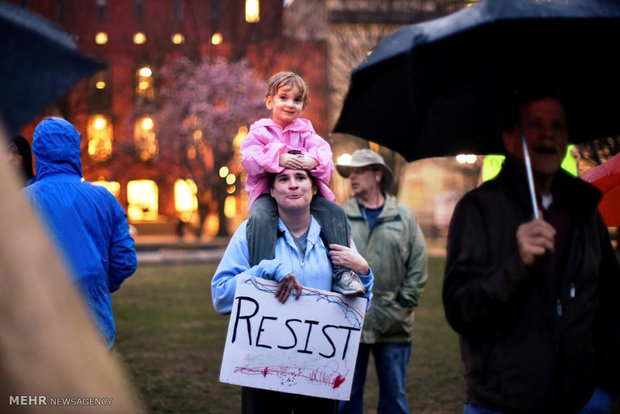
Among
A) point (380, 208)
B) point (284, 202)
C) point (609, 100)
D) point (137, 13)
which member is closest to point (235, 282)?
point (284, 202)

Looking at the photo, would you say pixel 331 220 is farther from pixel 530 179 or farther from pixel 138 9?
pixel 138 9

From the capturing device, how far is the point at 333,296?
3.91 meters

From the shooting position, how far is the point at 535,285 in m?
3.00

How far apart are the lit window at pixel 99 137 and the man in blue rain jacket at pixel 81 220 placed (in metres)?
39.8

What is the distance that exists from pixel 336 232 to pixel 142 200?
49.8 metres

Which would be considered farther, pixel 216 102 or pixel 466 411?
pixel 216 102

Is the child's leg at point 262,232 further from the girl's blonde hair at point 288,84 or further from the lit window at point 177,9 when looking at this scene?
the lit window at point 177,9

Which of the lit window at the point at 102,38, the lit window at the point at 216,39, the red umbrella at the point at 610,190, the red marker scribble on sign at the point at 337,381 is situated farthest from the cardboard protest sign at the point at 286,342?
the lit window at the point at 102,38

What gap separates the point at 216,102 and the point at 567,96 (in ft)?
138

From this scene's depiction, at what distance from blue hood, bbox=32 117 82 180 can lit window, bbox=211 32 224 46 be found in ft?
136

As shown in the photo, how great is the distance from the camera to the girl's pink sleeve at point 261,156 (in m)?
4.09

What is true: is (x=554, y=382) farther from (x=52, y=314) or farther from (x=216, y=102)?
(x=216, y=102)

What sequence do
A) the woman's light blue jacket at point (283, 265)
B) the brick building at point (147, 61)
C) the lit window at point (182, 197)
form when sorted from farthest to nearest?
the lit window at point (182, 197) < the brick building at point (147, 61) < the woman's light blue jacket at point (283, 265)

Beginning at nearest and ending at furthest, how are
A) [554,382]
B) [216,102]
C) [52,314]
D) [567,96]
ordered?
[52,314], [554,382], [567,96], [216,102]
